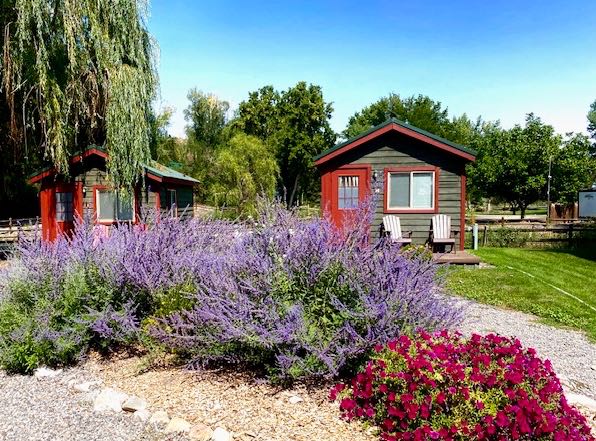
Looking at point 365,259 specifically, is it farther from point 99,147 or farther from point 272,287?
point 99,147

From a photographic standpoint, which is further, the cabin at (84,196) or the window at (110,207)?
the window at (110,207)

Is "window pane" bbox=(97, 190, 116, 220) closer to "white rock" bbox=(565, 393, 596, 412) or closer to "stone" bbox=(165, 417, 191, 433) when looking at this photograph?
"stone" bbox=(165, 417, 191, 433)

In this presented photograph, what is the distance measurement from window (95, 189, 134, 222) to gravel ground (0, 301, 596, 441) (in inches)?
335

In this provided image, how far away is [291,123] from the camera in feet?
109

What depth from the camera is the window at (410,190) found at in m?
10.2

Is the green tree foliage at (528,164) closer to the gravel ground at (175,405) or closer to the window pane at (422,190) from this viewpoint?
the window pane at (422,190)

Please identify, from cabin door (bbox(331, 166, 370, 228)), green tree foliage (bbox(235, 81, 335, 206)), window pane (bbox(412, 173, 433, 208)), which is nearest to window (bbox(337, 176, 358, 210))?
cabin door (bbox(331, 166, 370, 228))

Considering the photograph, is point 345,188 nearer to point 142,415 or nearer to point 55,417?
point 142,415

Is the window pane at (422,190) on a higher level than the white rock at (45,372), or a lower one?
higher

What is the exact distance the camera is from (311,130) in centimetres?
3475

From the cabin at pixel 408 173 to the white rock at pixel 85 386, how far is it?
286 inches

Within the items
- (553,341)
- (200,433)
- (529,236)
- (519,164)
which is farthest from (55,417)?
(519,164)

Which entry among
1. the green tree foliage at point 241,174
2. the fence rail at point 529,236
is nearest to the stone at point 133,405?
the fence rail at point 529,236

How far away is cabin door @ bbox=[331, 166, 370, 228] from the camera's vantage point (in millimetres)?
10547
